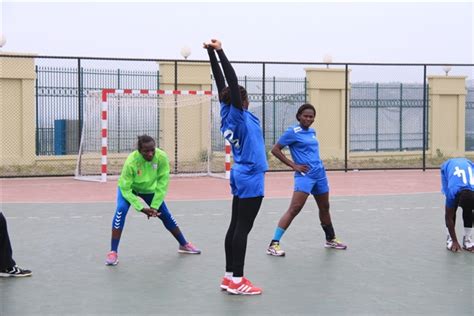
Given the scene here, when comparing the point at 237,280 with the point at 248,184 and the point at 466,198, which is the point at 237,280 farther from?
the point at 466,198

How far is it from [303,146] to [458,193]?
1733mm

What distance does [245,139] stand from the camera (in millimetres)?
6520

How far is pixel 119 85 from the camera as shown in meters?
21.1

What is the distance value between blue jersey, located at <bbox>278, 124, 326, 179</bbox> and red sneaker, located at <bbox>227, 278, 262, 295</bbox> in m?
2.19

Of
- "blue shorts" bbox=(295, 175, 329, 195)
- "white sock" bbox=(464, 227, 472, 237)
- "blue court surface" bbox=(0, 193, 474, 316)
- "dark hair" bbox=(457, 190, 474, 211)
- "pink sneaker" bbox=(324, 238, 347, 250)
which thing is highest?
"blue shorts" bbox=(295, 175, 329, 195)

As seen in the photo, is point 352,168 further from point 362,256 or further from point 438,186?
point 362,256

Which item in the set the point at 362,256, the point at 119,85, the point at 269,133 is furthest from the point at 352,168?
the point at 362,256

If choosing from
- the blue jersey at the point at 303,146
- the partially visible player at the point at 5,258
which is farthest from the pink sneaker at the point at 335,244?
the partially visible player at the point at 5,258

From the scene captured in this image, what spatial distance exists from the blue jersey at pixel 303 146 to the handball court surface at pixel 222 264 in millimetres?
979

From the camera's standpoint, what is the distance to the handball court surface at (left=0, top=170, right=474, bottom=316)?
6277 millimetres

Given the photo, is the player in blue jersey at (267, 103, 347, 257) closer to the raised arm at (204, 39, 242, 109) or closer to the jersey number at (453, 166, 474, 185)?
the jersey number at (453, 166, 474, 185)

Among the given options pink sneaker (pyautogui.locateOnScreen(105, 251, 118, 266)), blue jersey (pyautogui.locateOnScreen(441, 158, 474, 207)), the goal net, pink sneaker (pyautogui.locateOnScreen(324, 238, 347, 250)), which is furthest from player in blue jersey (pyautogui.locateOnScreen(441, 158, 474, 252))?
the goal net

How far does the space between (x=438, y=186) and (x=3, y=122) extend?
11.2m

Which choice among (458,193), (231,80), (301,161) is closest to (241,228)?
(231,80)
